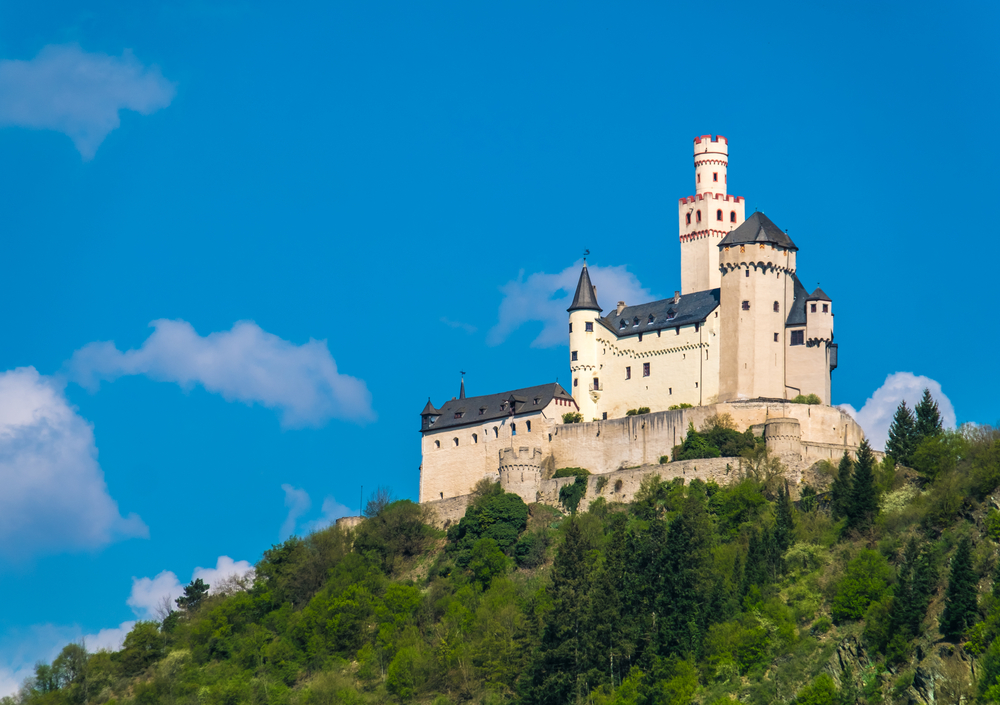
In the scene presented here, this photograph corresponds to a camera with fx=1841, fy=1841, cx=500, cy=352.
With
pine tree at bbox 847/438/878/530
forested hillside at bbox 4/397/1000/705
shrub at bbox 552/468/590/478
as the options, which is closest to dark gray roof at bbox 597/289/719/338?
shrub at bbox 552/468/590/478

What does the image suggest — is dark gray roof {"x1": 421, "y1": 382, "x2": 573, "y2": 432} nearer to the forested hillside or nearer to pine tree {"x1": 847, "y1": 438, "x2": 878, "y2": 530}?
the forested hillside

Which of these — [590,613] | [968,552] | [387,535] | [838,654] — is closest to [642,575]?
[590,613]

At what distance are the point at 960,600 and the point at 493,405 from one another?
124 ft

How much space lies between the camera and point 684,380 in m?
92.2

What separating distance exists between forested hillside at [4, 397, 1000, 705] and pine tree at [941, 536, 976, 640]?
0.07 m

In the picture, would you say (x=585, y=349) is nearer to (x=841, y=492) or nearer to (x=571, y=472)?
(x=571, y=472)

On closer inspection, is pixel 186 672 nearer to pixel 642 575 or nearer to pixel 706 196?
pixel 642 575

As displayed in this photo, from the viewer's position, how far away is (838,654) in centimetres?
6588

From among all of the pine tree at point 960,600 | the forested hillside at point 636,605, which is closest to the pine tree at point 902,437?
the forested hillside at point 636,605

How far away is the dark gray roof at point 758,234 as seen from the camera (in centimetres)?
9144

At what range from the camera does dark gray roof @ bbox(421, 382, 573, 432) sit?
94188 mm

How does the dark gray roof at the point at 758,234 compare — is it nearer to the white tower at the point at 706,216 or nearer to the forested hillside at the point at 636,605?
the white tower at the point at 706,216

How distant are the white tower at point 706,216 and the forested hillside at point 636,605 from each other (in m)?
15.0

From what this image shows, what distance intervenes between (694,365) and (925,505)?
21.5 metres
